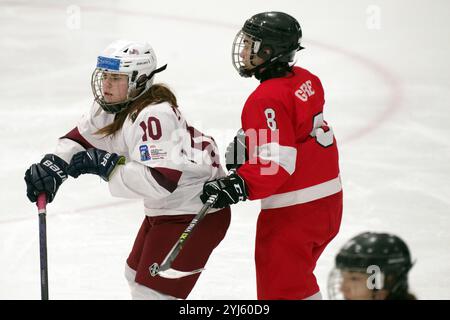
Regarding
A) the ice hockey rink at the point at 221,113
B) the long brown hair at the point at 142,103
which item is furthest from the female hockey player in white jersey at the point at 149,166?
the ice hockey rink at the point at 221,113

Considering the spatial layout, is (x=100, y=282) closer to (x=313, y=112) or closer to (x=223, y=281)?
(x=223, y=281)

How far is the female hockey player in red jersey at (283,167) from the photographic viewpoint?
3115 millimetres

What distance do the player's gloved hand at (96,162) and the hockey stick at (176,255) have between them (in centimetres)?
32

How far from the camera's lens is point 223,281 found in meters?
4.05

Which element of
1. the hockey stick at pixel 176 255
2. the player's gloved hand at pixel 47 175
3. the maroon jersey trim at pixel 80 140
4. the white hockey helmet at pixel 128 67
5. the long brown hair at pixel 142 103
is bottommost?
the hockey stick at pixel 176 255

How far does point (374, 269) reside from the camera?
7.05 feet

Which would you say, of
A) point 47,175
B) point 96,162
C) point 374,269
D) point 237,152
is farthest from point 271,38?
point 374,269

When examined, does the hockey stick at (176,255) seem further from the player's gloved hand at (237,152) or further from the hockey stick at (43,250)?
the hockey stick at (43,250)

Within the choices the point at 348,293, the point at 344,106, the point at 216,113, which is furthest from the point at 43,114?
the point at 348,293

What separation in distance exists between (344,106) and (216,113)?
31.9 inches

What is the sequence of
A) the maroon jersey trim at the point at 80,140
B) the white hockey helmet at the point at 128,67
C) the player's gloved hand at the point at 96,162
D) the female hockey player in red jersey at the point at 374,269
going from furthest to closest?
the maroon jersey trim at the point at 80,140 < the white hockey helmet at the point at 128,67 < the player's gloved hand at the point at 96,162 < the female hockey player in red jersey at the point at 374,269

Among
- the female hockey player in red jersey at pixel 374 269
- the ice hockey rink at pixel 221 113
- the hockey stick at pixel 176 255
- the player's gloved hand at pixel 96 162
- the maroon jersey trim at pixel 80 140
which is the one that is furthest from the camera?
the ice hockey rink at pixel 221 113

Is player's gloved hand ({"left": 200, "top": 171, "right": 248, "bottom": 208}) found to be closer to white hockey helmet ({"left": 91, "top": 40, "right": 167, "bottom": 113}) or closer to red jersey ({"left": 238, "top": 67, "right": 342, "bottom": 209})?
red jersey ({"left": 238, "top": 67, "right": 342, "bottom": 209})

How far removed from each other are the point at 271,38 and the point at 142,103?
492 millimetres
